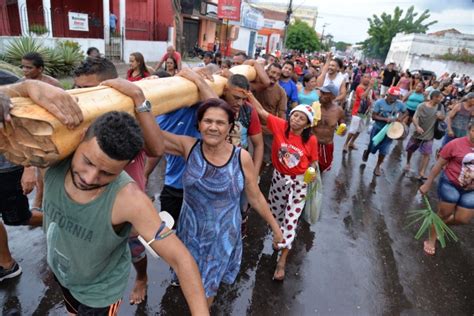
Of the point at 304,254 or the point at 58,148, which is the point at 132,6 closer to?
the point at 304,254

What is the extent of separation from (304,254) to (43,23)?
43.4 feet

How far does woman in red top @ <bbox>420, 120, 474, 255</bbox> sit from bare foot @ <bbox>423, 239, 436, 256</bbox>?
1.08 ft

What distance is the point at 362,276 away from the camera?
3.48 meters

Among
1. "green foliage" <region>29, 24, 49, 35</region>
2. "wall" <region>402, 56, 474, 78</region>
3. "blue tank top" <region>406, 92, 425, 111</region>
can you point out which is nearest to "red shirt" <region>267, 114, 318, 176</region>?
"blue tank top" <region>406, 92, 425, 111</region>

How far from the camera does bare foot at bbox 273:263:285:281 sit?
3230 mm

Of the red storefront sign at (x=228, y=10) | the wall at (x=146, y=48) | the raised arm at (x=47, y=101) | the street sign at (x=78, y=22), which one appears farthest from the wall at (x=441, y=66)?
the raised arm at (x=47, y=101)

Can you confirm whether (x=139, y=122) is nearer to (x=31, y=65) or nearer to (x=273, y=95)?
(x=31, y=65)

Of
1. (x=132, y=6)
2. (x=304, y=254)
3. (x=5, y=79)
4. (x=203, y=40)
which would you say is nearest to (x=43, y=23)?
(x=132, y=6)

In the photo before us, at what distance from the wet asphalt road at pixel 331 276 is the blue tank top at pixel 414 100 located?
13.9ft

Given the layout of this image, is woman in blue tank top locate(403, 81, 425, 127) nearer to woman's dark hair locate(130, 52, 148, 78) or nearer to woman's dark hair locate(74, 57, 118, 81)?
woman's dark hair locate(130, 52, 148, 78)

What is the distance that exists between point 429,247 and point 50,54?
1035cm

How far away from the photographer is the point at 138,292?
2768 millimetres

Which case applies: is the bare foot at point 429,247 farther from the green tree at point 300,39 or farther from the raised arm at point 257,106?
the green tree at point 300,39

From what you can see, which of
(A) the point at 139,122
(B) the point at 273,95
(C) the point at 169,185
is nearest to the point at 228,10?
(B) the point at 273,95
